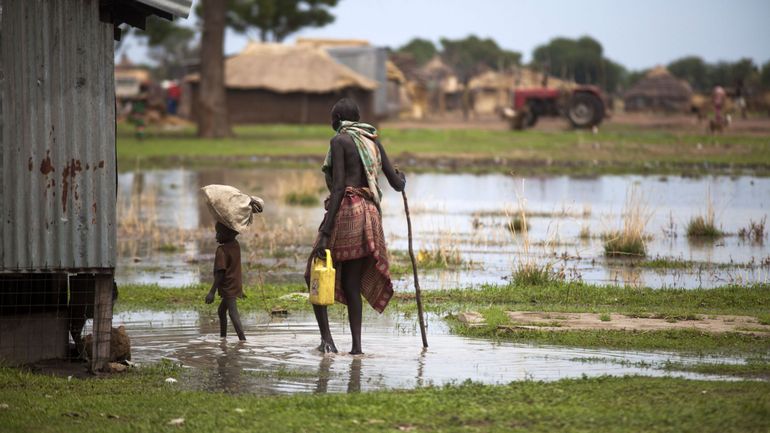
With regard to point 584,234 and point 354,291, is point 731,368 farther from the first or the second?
point 584,234

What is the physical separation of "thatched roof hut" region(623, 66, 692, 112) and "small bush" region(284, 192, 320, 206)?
168ft

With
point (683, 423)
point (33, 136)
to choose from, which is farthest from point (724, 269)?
point (33, 136)

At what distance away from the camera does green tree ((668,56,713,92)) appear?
102m

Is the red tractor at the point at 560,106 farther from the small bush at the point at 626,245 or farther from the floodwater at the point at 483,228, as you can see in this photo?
the small bush at the point at 626,245

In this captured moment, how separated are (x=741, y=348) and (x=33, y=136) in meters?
5.26

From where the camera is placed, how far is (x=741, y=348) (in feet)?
29.9

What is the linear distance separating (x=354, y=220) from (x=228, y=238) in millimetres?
1261

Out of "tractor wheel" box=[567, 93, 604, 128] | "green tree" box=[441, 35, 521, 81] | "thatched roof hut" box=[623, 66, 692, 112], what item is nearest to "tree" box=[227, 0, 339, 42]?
"thatched roof hut" box=[623, 66, 692, 112]

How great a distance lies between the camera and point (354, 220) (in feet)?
29.9

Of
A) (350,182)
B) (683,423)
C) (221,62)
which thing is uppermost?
(221,62)

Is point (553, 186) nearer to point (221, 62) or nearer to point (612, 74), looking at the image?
point (221, 62)

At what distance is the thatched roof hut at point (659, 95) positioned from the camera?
71.4 meters

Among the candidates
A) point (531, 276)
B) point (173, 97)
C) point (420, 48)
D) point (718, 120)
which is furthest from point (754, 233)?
point (420, 48)

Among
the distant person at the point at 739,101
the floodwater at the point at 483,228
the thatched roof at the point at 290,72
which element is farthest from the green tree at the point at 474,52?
the floodwater at the point at 483,228
